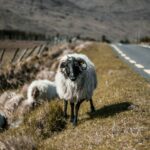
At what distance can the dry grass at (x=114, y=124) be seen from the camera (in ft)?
34.8

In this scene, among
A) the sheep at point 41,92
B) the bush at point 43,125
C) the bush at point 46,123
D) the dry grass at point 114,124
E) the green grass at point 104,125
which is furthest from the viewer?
the sheep at point 41,92

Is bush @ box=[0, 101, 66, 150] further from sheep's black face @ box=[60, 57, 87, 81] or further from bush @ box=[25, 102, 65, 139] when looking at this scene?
→ sheep's black face @ box=[60, 57, 87, 81]

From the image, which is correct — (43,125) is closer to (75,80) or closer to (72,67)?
(75,80)

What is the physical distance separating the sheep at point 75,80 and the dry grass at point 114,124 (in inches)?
20.8

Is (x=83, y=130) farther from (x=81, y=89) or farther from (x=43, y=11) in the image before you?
(x=43, y=11)

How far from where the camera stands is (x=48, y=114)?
14.1 m

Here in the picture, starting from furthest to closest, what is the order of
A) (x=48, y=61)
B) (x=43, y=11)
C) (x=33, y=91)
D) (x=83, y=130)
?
(x=43, y=11), (x=48, y=61), (x=33, y=91), (x=83, y=130)

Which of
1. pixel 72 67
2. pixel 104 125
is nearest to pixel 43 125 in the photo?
pixel 72 67

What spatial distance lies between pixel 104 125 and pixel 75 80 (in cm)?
213

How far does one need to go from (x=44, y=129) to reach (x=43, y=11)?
180 m

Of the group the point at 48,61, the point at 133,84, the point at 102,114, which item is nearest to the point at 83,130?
the point at 102,114

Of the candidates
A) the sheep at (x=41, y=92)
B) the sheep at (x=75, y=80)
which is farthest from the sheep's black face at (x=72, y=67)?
the sheep at (x=41, y=92)

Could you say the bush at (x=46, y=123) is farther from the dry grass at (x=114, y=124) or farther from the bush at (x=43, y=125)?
the dry grass at (x=114, y=124)

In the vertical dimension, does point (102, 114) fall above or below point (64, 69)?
below
